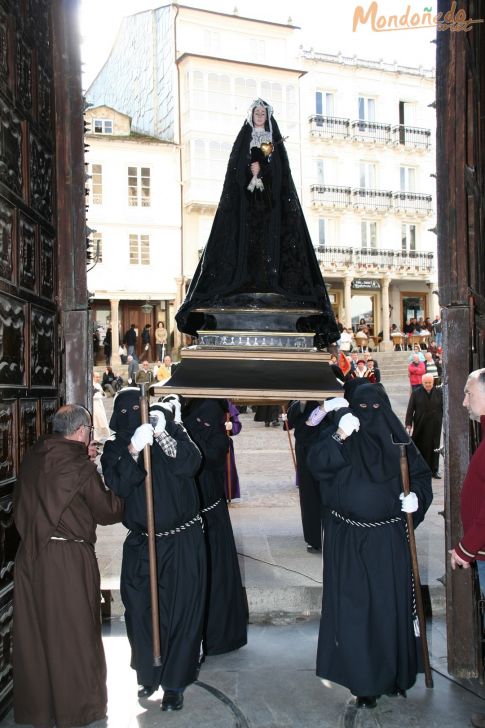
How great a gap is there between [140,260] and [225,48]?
10607 millimetres

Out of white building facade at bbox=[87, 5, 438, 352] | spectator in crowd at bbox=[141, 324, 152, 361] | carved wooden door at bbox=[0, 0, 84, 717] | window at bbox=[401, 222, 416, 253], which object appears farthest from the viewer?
window at bbox=[401, 222, 416, 253]

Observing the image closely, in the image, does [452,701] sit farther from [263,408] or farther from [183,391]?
[263,408]

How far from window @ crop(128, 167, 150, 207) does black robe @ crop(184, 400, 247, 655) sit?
2726cm

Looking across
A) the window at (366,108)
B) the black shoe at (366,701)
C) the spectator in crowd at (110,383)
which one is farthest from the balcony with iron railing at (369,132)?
the black shoe at (366,701)

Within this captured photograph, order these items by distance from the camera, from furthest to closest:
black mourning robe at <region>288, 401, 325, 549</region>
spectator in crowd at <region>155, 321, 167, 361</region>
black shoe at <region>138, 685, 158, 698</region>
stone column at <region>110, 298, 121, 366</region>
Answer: stone column at <region>110, 298, 121, 366</region>, spectator in crowd at <region>155, 321, 167, 361</region>, black mourning robe at <region>288, 401, 325, 549</region>, black shoe at <region>138, 685, 158, 698</region>

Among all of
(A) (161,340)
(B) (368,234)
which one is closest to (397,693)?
(A) (161,340)

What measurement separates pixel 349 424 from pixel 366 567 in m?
0.87

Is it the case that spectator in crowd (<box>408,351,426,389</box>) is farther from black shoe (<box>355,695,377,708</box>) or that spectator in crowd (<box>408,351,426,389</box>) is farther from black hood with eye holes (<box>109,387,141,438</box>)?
black hood with eye holes (<box>109,387,141,438</box>)

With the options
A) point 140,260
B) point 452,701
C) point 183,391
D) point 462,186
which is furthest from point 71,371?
point 140,260

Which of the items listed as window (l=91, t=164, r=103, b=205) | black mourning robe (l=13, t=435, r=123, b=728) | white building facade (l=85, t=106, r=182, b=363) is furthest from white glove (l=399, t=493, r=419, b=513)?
window (l=91, t=164, r=103, b=205)

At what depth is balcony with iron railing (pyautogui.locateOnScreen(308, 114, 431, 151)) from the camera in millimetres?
34250

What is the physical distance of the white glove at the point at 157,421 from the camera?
425 centimetres

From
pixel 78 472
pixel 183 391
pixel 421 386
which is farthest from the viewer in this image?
pixel 421 386

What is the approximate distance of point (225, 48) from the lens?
1249 inches
